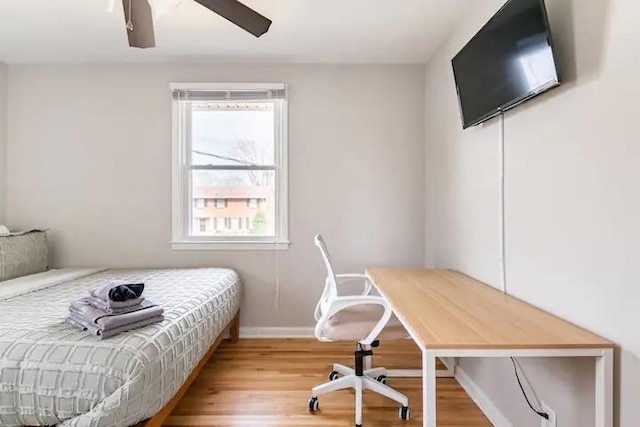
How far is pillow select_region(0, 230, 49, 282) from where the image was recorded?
314 centimetres

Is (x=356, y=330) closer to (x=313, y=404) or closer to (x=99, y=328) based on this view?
(x=313, y=404)

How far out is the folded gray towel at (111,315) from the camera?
1740 mm

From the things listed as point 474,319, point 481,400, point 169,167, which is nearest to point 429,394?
point 474,319

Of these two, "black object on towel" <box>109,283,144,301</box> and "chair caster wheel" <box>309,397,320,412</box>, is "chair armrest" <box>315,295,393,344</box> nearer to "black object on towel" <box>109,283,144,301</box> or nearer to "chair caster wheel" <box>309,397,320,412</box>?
"chair caster wheel" <box>309,397,320,412</box>

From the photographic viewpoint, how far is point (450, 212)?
3109 millimetres

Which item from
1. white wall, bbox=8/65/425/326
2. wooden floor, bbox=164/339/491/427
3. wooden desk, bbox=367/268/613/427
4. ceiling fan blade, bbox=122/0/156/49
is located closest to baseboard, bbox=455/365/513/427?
wooden floor, bbox=164/339/491/427

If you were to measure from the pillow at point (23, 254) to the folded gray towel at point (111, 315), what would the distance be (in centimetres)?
170

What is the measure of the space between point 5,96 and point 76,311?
2.89 meters

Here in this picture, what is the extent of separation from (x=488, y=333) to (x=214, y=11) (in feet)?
6.03

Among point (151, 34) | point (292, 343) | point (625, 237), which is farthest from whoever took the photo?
point (292, 343)

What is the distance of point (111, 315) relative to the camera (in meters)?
1.78

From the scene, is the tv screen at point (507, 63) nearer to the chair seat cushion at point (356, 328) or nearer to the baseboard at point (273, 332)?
the chair seat cushion at point (356, 328)

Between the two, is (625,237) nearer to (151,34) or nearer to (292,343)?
(151,34)

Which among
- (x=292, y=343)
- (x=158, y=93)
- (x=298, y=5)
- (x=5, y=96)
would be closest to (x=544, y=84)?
(x=298, y=5)
